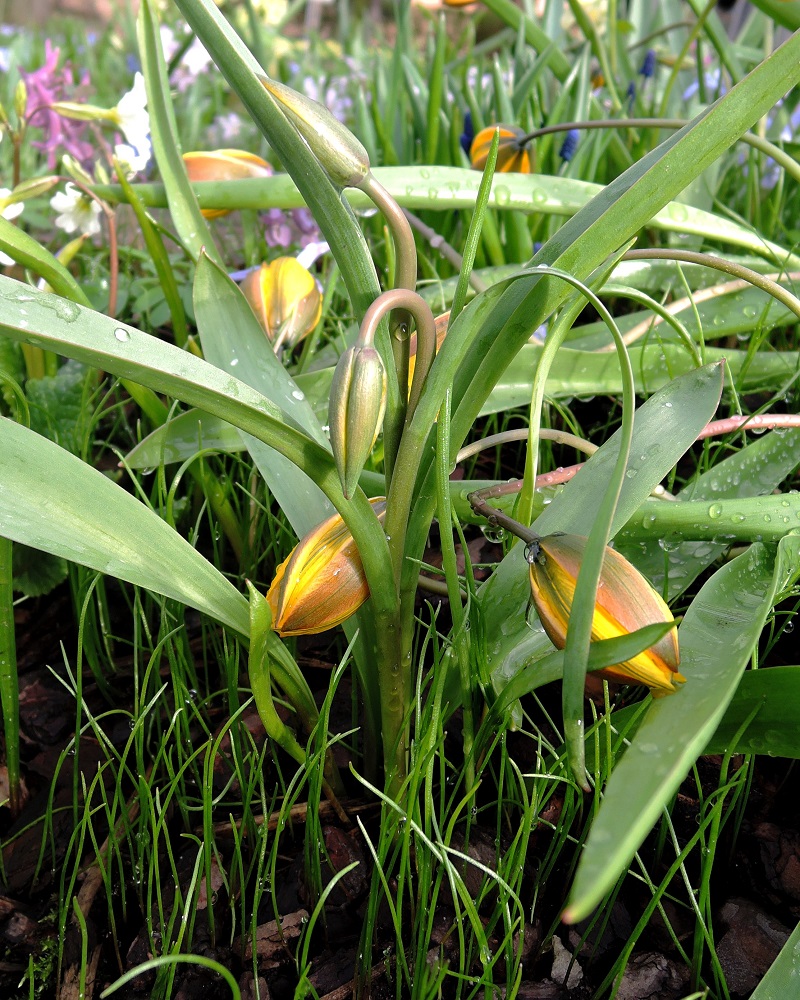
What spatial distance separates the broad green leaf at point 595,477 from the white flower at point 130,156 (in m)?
0.75

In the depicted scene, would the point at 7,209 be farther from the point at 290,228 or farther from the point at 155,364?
the point at 155,364

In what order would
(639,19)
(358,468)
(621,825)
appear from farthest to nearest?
(639,19)
(358,468)
(621,825)

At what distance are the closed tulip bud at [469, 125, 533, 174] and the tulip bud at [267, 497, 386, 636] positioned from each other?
30.1 inches

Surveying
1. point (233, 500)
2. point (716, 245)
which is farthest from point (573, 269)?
point (716, 245)

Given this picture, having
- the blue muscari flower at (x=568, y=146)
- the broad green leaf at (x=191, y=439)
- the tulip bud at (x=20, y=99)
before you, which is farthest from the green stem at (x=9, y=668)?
the blue muscari flower at (x=568, y=146)

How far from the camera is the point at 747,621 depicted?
0.55 m

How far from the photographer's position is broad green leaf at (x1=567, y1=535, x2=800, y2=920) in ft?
1.11

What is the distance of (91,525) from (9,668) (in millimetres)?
211

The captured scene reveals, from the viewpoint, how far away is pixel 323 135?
0.50 metres

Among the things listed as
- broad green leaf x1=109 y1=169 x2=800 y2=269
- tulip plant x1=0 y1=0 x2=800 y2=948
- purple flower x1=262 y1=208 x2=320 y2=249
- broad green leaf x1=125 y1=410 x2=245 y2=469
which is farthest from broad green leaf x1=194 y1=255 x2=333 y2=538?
purple flower x1=262 y1=208 x2=320 y2=249

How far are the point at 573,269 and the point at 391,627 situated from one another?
0.28 meters

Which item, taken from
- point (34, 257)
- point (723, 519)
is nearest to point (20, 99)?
point (34, 257)

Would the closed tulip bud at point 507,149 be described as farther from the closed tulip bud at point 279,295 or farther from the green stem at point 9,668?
the green stem at point 9,668

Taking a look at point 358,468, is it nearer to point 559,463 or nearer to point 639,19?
point 559,463
